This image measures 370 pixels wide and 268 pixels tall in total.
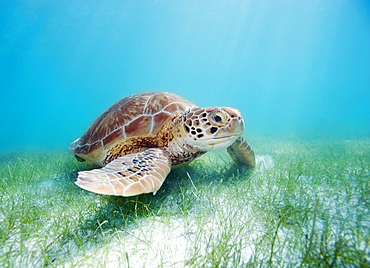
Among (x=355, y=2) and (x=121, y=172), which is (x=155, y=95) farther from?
(x=355, y=2)

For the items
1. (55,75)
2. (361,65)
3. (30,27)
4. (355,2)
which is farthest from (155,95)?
(361,65)

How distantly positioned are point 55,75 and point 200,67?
5754 centimetres

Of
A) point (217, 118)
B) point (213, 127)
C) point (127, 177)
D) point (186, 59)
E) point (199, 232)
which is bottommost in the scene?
point (199, 232)

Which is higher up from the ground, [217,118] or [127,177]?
[217,118]

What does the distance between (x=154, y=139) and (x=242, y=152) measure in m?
1.40

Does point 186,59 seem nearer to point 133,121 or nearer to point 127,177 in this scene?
point 133,121

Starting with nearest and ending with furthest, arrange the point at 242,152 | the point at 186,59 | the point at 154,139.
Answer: the point at 154,139, the point at 242,152, the point at 186,59

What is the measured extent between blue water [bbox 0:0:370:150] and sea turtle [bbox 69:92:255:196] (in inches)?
531

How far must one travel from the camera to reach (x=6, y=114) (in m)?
84.1

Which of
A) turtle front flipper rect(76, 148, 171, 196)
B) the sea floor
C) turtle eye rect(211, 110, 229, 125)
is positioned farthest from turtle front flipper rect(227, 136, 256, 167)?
turtle front flipper rect(76, 148, 171, 196)

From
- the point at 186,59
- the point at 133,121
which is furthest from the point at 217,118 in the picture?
the point at 186,59

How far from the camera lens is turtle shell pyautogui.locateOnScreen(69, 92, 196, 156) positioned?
8.92ft

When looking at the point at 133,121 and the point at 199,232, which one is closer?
the point at 199,232

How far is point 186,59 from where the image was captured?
80.4 metres
